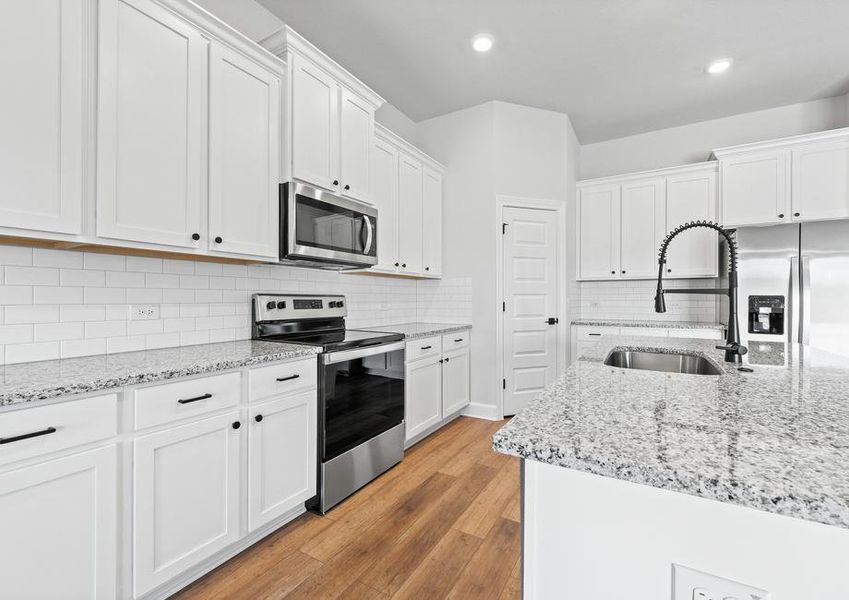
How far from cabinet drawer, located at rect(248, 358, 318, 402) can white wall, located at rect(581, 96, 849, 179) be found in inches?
163

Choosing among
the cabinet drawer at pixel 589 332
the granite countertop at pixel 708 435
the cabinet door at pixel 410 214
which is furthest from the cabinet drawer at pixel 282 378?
the cabinet drawer at pixel 589 332

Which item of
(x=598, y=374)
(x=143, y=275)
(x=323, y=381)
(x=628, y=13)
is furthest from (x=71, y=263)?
(x=628, y=13)

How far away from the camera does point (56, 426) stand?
3.77 ft

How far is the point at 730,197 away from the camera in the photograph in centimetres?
A: 359

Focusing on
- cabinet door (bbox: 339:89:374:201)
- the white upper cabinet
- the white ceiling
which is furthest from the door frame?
cabinet door (bbox: 339:89:374:201)

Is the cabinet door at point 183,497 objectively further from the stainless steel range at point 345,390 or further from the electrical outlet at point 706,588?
the electrical outlet at point 706,588

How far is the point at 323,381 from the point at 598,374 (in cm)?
139

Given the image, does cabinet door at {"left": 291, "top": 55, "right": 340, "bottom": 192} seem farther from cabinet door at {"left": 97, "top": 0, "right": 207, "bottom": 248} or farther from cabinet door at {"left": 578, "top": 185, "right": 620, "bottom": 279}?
cabinet door at {"left": 578, "top": 185, "right": 620, "bottom": 279}

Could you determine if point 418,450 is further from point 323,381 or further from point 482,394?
point 323,381

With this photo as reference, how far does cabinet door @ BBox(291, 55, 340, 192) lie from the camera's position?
7.27 ft

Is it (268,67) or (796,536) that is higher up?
(268,67)

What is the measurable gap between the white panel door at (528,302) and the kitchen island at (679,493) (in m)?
2.88

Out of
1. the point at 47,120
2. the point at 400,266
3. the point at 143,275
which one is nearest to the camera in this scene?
the point at 47,120

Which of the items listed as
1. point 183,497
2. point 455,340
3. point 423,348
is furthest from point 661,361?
point 183,497
